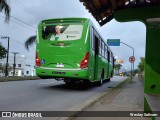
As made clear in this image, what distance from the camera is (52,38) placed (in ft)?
53.4

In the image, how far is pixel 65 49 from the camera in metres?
16.0

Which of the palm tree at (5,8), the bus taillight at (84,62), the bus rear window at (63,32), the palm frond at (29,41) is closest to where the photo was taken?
the bus taillight at (84,62)

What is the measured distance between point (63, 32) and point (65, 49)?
850mm

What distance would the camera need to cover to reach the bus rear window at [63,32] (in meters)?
16.0

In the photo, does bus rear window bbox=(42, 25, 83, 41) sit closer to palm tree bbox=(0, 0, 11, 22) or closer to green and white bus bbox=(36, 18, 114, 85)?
green and white bus bbox=(36, 18, 114, 85)

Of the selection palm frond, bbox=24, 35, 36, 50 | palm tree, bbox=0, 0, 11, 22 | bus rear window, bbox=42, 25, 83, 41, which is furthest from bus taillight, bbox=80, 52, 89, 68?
palm frond, bbox=24, 35, 36, 50

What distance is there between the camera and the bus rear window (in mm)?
16031

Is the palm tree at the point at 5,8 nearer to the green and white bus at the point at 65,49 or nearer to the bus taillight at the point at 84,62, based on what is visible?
the green and white bus at the point at 65,49

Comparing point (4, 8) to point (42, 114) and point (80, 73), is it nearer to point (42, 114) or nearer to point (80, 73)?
point (80, 73)
